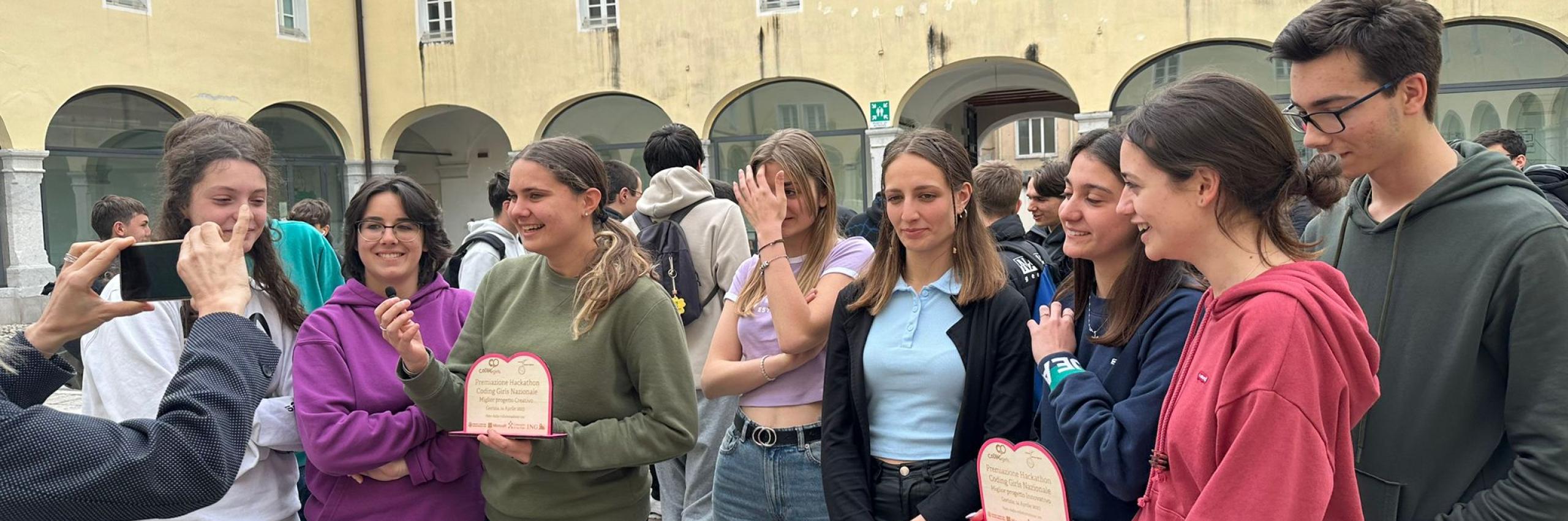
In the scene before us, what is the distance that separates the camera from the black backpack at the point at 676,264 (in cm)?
407

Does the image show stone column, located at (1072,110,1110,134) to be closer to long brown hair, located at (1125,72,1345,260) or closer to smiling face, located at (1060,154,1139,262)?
smiling face, located at (1060,154,1139,262)

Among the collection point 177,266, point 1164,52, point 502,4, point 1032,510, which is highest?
point 502,4

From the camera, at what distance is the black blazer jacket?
7.83 feet

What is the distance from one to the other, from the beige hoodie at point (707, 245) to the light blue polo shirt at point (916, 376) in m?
1.59

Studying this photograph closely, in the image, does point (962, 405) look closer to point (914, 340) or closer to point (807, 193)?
point (914, 340)

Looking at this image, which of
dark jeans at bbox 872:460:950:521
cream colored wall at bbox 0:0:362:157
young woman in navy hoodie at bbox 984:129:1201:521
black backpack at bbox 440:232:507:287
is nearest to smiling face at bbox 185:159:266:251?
dark jeans at bbox 872:460:950:521

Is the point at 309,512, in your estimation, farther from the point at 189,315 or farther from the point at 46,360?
the point at 46,360

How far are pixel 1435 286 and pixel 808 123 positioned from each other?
14.4 meters

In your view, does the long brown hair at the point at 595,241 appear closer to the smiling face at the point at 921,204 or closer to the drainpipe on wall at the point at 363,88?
the smiling face at the point at 921,204

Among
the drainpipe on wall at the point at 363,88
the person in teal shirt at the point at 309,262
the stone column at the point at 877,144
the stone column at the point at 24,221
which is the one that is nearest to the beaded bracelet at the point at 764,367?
the person in teal shirt at the point at 309,262

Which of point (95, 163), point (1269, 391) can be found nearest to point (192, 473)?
point (1269, 391)

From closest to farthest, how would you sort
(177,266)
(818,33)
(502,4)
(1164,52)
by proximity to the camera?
(177,266), (1164,52), (818,33), (502,4)

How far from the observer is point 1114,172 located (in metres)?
2.28

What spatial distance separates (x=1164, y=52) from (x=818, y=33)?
4764mm
